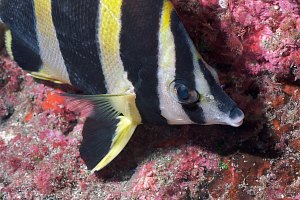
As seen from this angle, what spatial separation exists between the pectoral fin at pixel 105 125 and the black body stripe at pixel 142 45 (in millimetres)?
147

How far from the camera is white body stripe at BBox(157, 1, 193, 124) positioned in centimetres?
221

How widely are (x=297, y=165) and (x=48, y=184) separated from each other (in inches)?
79.5

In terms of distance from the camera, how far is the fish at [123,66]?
2.23m

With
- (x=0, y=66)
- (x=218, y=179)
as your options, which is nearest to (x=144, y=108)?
(x=218, y=179)

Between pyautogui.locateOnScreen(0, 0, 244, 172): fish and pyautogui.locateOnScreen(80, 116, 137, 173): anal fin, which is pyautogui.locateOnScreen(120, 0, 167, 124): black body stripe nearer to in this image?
pyautogui.locateOnScreen(0, 0, 244, 172): fish

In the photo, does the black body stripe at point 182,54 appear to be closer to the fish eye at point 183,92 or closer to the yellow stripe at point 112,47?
the fish eye at point 183,92

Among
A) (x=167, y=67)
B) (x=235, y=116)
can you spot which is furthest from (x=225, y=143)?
(x=167, y=67)

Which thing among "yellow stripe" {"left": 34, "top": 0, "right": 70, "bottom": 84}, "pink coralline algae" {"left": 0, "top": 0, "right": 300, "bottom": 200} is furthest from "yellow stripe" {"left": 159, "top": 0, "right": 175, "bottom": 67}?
"yellow stripe" {"left": 34, "top": 0, "right": 70, "bottom": 84}

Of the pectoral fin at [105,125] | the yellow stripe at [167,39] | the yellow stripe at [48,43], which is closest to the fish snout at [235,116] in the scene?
the yellow stripe at [167,39]

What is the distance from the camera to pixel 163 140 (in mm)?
3064

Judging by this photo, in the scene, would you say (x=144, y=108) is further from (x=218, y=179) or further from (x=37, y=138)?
(x=37, y=138)

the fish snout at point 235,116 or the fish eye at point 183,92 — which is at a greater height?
the fish eye at point 183,92

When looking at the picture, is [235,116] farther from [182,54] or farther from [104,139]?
[104,139]

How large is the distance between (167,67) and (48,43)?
105 centimetres
